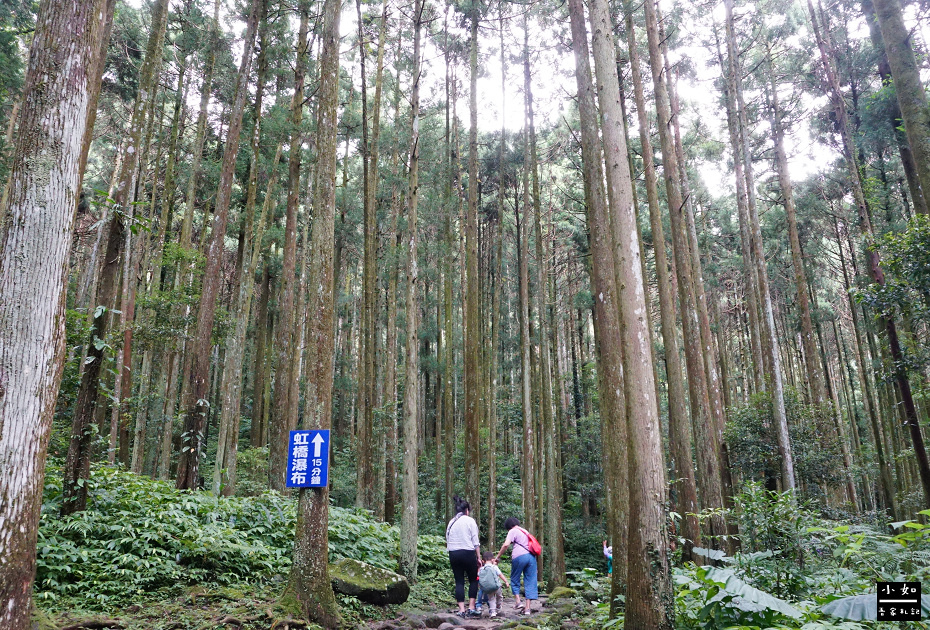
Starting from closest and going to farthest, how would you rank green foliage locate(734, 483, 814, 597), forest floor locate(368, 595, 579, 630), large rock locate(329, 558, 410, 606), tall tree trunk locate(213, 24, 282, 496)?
green foliage locate(734, 483, 814, 597) < forest floor locate(368, 595, 579, 630) < large rock locate(329, 558, 410, 606) < tall tree trunk locate(213, 24, 282, 496)

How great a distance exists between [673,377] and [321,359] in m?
6.22

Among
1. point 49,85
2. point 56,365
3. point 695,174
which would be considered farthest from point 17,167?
point 695,174

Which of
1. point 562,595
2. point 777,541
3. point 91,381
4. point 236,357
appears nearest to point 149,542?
point 91,381

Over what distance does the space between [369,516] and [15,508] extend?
8726 mm

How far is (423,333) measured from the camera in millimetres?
20234

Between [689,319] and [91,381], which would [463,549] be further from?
[689,319]

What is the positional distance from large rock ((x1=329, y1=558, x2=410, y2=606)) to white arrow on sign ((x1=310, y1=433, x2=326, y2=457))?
216 centimetres

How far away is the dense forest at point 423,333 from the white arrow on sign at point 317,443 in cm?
2

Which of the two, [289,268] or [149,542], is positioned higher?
[289,268]

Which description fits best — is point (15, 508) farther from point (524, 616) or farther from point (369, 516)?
point (369, 516)

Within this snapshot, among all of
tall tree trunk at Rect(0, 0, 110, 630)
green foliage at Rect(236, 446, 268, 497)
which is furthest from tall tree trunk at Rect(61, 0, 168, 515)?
green foliage at Rect(236, 446, 268, 497)

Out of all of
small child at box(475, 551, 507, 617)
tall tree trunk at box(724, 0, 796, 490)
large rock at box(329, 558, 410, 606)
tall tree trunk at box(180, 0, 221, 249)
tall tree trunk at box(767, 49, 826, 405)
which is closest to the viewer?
large rock at box(329, 558, 410, 606)

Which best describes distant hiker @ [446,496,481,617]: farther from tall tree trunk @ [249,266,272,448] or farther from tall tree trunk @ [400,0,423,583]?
tall tree trunk @ [249,266,272,448]

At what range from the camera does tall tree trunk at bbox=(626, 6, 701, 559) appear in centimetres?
797
